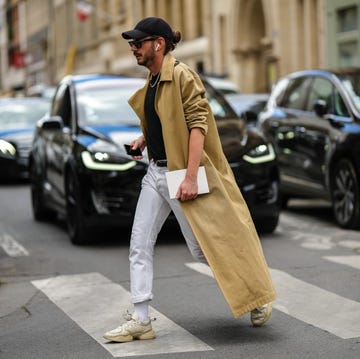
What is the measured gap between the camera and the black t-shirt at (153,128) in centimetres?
662

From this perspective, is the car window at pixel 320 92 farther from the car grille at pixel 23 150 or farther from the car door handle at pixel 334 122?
the car grille at pixel 23 150

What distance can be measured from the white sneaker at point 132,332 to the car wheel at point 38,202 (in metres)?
6.89

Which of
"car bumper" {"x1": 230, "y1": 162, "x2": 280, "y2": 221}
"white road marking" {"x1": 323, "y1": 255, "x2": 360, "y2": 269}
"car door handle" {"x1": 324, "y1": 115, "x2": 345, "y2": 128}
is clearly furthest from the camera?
"car door handle" {"x1": 324, "y1": 115, "x2": 345, "y2": 128}

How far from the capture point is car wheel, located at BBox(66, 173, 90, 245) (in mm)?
11039

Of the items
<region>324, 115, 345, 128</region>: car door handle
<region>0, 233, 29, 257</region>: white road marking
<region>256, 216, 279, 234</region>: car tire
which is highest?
<region>324, 115, 345, 128</region>: car door handle

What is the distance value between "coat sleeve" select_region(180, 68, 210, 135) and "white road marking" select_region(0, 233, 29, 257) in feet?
15.2

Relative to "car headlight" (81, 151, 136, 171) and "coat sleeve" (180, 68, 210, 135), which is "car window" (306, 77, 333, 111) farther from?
"coat sleeve" (180, 68, 210, 135)

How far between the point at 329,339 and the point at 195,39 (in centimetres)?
3897

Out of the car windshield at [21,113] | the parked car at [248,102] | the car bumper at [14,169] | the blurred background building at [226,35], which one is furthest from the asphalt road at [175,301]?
the car windshield at [21,113]

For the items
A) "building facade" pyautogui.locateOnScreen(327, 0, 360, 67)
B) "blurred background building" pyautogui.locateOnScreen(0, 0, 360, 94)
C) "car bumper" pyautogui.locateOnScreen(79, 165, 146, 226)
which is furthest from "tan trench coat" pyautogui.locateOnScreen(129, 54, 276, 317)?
"building facade" pyautogui.locateOnScreen(327, 0, 360, 67)

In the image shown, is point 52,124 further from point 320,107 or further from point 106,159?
point 320,107

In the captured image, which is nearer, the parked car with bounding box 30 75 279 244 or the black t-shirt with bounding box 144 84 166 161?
the black t-shirt with bounding box 144 84 166 161

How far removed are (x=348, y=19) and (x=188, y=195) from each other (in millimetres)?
22602

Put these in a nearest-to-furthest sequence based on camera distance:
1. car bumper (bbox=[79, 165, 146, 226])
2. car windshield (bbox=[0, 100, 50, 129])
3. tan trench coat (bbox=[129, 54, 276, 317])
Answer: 1. tan trench coat (bbox=[129, 54, 276, 317])
2. car bumper (bbox=[79, 165, 146, 226])
3. car windshield (bbox=[0, 100, 50, 129])
